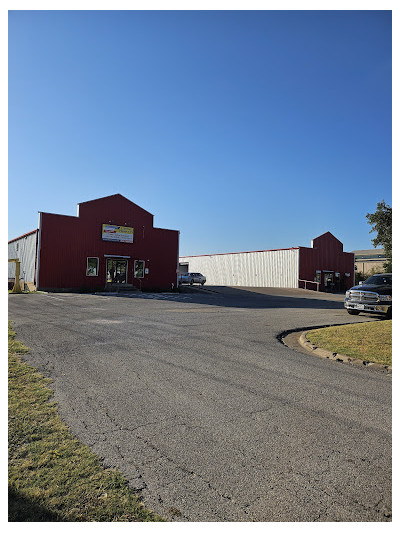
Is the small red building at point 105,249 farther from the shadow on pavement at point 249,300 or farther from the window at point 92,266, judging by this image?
the shadow on pavement at point 249,300

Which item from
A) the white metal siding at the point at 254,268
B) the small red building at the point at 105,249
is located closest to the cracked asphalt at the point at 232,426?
the small red building at the point at 105,249

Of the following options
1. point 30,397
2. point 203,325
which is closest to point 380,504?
point 30,397

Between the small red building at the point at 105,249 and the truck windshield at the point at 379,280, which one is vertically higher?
the small red building at the point at 105,249

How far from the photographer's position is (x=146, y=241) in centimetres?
3225

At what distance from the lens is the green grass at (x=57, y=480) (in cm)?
227

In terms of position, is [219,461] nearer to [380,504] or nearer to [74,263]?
[380,504]

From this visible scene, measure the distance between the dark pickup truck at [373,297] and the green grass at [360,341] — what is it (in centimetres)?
342

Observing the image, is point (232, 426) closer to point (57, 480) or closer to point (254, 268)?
point (57, 480)

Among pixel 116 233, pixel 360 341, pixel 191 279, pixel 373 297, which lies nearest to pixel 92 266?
pixel 116 233

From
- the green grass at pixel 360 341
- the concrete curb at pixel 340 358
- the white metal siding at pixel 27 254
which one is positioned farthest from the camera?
the white metal siding at pixel 27 254

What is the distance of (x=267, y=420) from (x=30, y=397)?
2.80 meters

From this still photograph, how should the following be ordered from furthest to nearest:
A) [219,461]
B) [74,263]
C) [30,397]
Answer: [74,263] → [30,397] → [219,461]

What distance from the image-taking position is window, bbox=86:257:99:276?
2905 centimetres

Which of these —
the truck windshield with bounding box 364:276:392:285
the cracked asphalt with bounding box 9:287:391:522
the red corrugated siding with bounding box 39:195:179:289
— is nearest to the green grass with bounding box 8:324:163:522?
the cracked asphalt with bounding box 9:287:391:522
